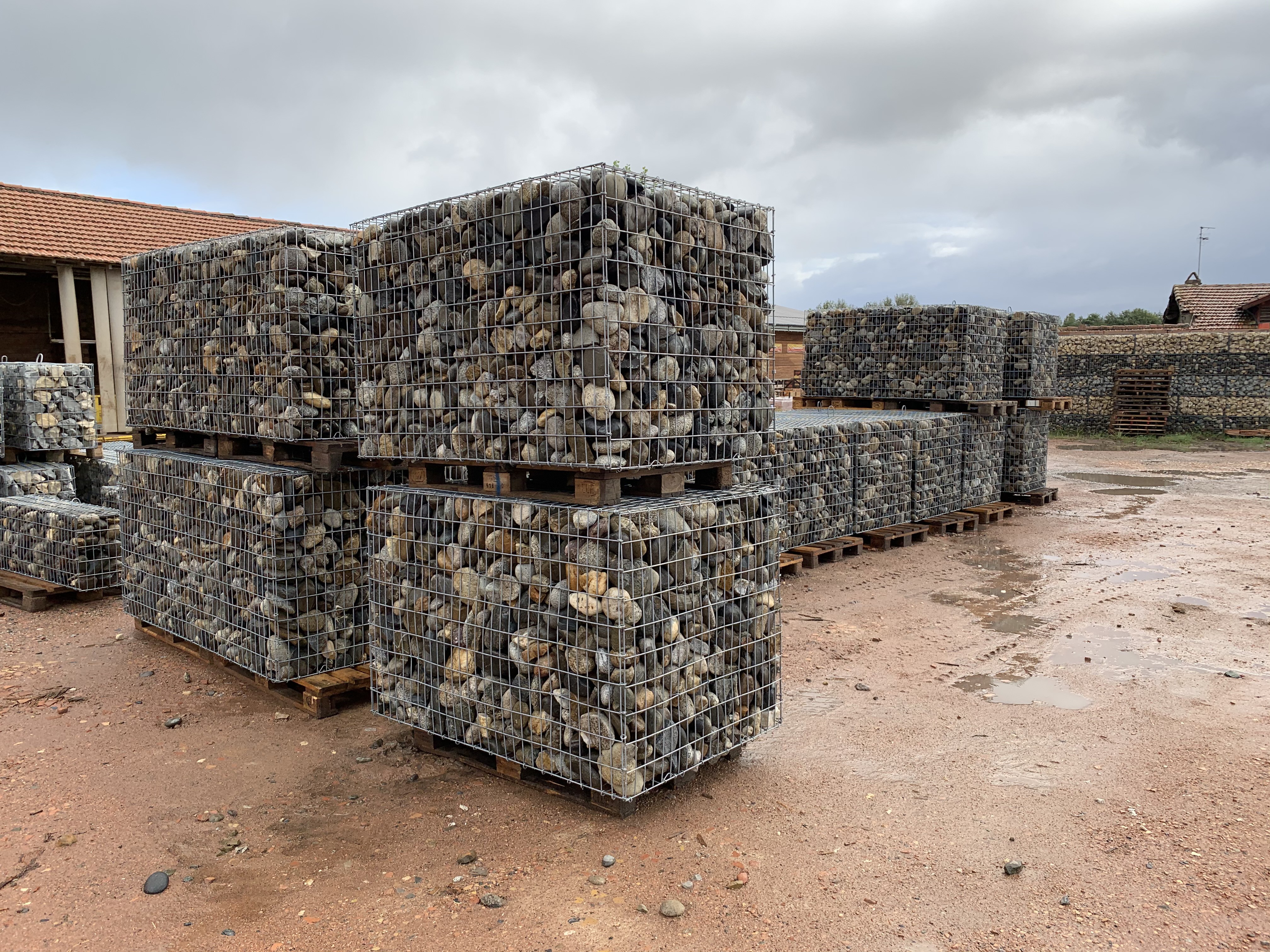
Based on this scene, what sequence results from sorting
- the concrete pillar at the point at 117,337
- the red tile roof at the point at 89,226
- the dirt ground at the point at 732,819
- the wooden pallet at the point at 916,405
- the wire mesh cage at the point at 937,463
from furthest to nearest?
the concrete pillar at the point at 117,337
the red tile roof at the point at 89,226
the wooden pallet at the point at 916,405
the wire mesh cage at the point at 937,463
the dirt ground at the point at 732,819

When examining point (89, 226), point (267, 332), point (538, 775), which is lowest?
point (538, 775)

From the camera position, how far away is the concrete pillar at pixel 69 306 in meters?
15.2

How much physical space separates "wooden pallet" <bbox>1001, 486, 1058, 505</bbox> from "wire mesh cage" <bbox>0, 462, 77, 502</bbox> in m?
12.8

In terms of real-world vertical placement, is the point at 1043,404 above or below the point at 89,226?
below

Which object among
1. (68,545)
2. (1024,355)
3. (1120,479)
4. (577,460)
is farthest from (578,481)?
(1120,479)

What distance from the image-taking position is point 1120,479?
661 inches

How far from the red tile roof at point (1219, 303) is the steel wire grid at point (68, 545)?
33.6 metres

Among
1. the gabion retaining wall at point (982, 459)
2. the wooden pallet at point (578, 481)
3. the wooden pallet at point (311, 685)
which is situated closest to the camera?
the wooden pallet at point (578, 481)

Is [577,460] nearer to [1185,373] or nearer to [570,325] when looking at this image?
[570,325]

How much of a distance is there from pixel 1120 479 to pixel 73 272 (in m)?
20.2

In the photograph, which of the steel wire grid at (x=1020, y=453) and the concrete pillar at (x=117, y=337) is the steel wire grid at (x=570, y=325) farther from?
the concrete pillar at (x=117, y=337)

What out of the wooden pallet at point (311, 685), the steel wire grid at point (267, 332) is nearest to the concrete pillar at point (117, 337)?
the steel wire grid at point (267, 332)

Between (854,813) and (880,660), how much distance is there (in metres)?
2.41

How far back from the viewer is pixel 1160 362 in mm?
25344
